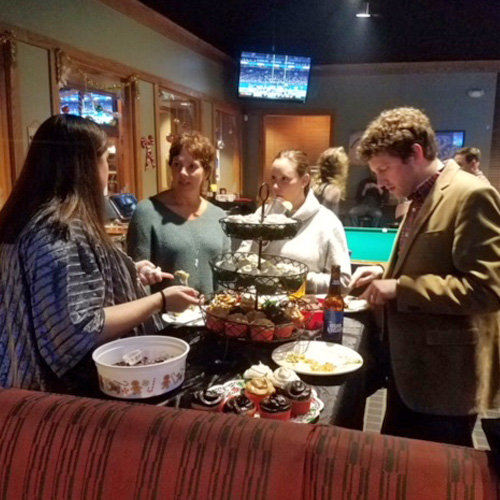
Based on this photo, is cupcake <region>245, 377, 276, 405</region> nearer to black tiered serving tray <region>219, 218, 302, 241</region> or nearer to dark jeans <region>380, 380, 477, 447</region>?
black tiered serving tray <region>219, 218, 302, 241</region>

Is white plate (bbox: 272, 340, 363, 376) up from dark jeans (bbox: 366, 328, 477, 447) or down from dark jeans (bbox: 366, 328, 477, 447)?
up

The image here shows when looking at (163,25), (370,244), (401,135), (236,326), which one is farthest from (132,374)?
(163,25)

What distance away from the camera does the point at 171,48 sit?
215 inches

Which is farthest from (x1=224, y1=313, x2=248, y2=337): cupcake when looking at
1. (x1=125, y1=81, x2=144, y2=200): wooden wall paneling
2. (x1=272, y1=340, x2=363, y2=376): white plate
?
(x1=125, y1=81, x2=144, y2=200): wooden wall paneling

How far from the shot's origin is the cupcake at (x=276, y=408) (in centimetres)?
114

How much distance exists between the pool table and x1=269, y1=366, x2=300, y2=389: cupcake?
110 inches

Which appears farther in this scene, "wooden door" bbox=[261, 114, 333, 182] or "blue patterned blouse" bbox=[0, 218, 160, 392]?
"wooden door" bbox=[261, 114, 333, 182]

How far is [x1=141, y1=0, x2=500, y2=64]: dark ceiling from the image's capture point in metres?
4.95

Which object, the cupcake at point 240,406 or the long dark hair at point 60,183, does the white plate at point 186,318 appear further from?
the cupcake at point 240,406

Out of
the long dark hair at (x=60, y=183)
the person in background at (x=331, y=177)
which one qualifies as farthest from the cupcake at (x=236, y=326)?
the person in background at (x=331, y=177)

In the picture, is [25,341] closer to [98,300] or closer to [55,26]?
[98,300]

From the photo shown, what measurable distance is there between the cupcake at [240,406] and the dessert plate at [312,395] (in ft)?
0.08

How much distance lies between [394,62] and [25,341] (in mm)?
7293

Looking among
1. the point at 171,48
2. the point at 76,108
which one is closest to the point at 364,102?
the point at 171,48
